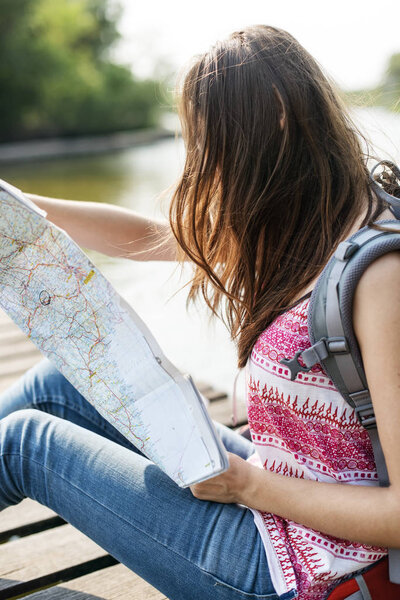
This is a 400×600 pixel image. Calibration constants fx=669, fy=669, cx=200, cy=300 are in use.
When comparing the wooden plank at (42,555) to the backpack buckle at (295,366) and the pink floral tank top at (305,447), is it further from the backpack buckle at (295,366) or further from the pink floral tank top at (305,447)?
the backpack buckle at (295,366)

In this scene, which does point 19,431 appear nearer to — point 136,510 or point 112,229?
point 136,510

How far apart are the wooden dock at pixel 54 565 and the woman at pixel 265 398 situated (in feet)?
0.90

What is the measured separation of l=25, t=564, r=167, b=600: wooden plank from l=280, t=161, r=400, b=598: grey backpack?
58 cm

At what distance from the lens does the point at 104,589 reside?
4.50ft

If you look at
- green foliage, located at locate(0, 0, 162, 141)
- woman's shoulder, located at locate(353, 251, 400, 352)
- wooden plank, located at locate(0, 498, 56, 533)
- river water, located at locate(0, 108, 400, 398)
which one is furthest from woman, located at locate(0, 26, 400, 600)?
green foliage, located at locate(0, 0, 162, 141)

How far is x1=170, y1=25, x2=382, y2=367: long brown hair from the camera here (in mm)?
1100

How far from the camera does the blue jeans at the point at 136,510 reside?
1028mm

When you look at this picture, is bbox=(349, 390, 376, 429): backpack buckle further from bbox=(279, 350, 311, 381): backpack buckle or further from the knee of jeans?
the knee of jeans

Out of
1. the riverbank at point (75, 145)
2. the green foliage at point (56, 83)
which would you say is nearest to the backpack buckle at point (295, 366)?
the riverbank at point (75, 145)

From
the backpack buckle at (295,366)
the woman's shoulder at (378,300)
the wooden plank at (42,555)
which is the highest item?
the woman's shoulder at (378,300)

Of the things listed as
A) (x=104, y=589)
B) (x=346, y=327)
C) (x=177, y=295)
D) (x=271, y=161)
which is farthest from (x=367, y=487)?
(x=177, y=295)

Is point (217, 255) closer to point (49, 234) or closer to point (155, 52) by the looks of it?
point (49, 234)

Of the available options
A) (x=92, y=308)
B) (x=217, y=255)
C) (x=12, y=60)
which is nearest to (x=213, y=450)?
(x=92, y=308)

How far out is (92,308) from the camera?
1088mm
